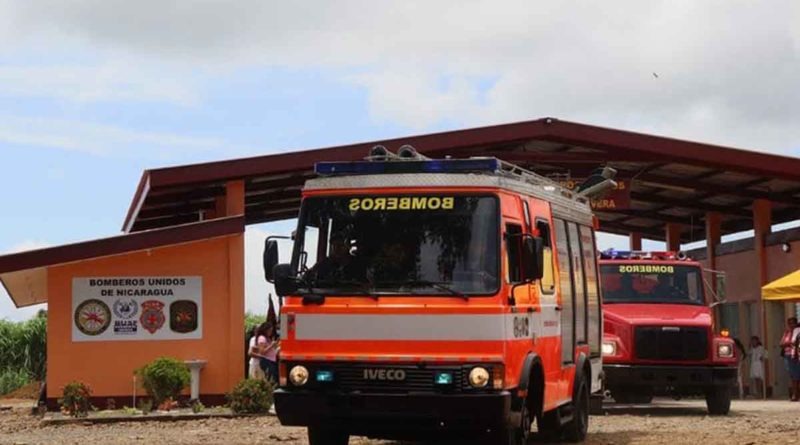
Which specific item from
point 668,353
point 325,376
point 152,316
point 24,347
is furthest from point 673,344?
point 24,347

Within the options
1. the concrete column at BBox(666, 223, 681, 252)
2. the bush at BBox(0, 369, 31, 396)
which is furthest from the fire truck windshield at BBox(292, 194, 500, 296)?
the bush at BBox(0, 369, 31, 396)

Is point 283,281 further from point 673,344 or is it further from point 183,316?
point 183,316

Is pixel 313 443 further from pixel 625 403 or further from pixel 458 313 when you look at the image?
pixel 625 403

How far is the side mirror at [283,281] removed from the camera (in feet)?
42.7

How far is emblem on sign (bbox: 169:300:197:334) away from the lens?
963 inches

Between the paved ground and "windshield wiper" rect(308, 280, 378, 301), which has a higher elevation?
"windshield wiper" rect(308, 280, 378, 301)

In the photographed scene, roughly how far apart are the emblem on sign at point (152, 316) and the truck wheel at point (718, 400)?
939 centimetres

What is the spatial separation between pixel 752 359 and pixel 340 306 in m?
20.6

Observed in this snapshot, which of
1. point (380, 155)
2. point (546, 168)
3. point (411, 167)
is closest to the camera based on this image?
point (411, 167)

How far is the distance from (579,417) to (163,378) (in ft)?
29.8

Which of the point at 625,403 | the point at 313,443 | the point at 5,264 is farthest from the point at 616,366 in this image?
the point at 5,264

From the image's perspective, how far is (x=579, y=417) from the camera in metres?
16.2

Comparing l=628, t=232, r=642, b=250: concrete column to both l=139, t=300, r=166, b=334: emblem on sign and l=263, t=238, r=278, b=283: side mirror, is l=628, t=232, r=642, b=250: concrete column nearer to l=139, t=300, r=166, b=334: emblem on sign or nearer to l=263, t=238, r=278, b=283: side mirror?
l=139, t=300, r=166, b=334: emblem on sign

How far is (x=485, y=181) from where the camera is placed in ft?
43.1
